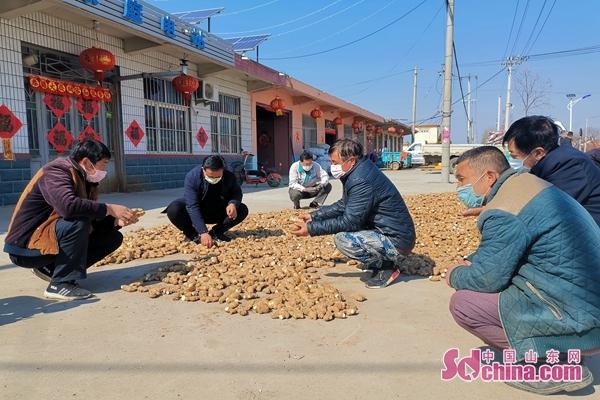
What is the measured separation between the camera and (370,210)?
3.62 metres

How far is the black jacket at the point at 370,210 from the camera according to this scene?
358 centimetres

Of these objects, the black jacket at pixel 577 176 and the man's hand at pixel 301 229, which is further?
the man's hand at pixel 301 229

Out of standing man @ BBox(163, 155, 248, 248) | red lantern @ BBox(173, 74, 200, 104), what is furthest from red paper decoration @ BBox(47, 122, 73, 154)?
standing man @ BBox(163, 155, 248, 248)

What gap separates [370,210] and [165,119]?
1003cm

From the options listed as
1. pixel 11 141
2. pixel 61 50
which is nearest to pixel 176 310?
pixel 11 141

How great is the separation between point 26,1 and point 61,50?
63.0 inches

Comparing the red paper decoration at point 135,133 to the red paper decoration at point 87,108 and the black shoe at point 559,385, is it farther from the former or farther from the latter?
the black shoe at point 559,385

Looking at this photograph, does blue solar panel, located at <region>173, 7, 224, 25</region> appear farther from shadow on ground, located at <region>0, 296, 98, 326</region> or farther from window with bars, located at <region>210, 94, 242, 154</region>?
shadow on ground, located at <region>0, 296, 98, 326</region>

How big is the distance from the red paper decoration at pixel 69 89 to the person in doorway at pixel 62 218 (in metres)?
6.22

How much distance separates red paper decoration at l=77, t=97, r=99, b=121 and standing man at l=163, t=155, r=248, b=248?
592 centimetres

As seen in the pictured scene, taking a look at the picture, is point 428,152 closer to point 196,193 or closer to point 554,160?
point 196,193

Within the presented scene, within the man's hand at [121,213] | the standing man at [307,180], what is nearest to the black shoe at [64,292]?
the man's hand at [121,213]

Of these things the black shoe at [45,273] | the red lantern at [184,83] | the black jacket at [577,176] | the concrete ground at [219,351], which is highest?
the red lantern at [184,83]

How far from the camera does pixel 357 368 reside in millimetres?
2412
